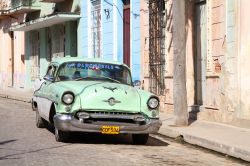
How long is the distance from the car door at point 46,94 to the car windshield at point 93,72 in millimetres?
271

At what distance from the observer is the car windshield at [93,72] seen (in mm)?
12568

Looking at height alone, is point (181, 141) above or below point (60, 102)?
below

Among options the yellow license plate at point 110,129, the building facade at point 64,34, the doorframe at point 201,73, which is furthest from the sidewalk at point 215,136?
the building facade at point 64,34

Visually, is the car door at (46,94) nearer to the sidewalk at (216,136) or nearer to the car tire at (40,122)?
the car tire at (40,122)

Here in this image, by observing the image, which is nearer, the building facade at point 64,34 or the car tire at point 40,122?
the car tire at point 40,122

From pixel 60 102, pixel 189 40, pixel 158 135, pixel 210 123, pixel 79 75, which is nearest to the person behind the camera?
pixel 60 102

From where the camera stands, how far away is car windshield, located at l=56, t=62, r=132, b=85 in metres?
12.6

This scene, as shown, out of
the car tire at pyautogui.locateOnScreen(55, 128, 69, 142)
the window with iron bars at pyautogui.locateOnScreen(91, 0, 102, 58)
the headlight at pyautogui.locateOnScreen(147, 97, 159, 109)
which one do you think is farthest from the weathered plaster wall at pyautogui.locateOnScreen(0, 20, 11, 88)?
the headlight at pyautogui.locateOnScreen(147, 97, 159, 109)

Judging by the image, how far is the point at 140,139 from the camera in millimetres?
11938

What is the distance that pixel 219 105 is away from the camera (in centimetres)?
1556

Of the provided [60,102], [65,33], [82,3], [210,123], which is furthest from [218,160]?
[65,33]

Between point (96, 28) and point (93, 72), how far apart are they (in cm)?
1384

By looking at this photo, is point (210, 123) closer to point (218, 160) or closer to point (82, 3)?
point (218, 160)

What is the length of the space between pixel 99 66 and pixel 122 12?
11.0 meters
